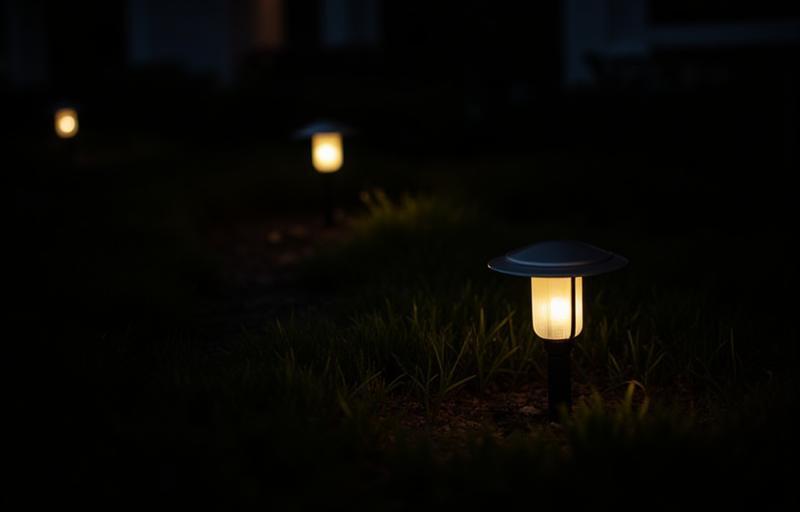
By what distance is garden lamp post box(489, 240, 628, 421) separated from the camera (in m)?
3.56

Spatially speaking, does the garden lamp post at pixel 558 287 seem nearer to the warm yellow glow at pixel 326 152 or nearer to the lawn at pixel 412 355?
the lawn at pixel 412 355

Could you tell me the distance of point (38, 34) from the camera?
22594 mm

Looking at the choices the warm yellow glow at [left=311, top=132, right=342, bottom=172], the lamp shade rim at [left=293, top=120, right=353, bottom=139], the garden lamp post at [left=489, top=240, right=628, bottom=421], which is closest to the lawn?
the garden lamp post at [left=489, top=240, right=628, bottom=421]

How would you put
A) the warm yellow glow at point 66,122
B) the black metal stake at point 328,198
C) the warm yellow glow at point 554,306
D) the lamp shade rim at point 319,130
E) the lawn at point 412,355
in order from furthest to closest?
the warm yellow glow at point 66,122 → the black metal stake at point 328,198 → the lamp shade rim at point 319,130 → the warm yellow glow at point 554,306 → the lawn at point 412,355

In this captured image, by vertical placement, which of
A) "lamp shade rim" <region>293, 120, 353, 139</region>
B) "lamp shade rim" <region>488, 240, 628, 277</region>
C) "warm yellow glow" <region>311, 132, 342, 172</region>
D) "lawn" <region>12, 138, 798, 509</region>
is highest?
"lamp shade rim" <region>293, 120, 353, 139</region>

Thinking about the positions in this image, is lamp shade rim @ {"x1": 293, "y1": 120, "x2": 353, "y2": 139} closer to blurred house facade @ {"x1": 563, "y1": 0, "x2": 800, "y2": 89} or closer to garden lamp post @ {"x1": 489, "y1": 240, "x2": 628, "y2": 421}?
garden lamp post @ {"x1": 489, "y1": 240, "x2": 628, "y2": 421}

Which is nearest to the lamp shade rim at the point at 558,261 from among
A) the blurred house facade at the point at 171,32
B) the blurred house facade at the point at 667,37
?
the blurred house facade at the point at 667,37

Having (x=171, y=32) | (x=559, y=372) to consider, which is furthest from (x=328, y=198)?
→ (x=171, y=32)

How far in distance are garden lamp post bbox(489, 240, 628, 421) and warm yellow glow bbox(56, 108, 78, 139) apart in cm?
994

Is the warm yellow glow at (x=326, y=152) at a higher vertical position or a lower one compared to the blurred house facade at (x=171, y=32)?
lower

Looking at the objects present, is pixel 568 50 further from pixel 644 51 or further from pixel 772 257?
pixel 772 257

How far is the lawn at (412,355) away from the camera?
117 inches

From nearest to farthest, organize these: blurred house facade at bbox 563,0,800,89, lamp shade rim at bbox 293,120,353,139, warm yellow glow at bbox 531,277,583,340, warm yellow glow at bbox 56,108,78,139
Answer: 1. warm yellow glow at bbox 531,277,583,340
2. lamp shade rim at bbox 293,120,353,139
3. warm yellow glow at bbox 56,108,78,139
4. blurred house facade at bbox 563,0,800,89

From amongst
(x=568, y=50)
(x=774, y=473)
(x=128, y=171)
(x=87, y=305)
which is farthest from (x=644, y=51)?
(x=774, y=473)
